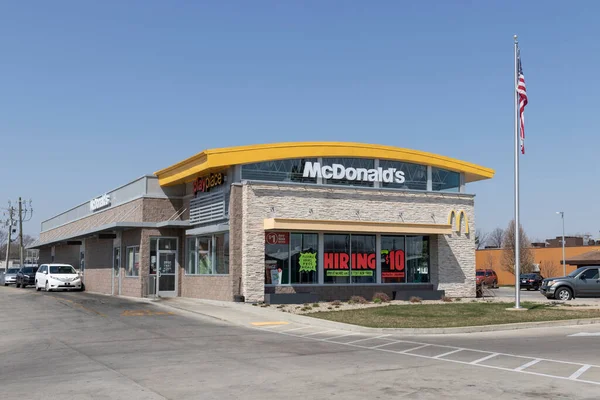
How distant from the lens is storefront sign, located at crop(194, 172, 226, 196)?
2863cm

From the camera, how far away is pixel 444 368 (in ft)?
39.1

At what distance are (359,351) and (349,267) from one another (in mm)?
14291

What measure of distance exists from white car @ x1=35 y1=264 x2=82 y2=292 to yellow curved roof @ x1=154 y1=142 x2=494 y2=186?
33.5 feet

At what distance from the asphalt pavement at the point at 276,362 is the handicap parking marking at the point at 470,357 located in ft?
0.08

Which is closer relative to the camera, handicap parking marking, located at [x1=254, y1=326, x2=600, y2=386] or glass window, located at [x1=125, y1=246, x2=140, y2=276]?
handicap parking marking, located at [x1=254, y1=326, x2=600, y2=386]

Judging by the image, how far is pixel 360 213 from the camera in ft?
95.6

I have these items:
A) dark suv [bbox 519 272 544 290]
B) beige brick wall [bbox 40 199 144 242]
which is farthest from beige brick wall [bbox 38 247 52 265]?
dark suv [bbox 519 272 544 290]

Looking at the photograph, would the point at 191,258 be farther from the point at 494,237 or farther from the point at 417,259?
the point at 494,237

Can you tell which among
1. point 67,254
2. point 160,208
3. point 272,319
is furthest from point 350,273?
point 67,254

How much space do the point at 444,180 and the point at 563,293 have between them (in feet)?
28.0

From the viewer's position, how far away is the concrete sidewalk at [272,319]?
18328 mm

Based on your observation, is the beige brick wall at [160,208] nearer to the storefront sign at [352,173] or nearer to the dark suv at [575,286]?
the storefront sign at [352,173]

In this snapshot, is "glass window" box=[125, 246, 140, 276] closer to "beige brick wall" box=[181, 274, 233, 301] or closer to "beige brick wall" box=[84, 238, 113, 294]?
"beige brick wall" box=[181, 274, 233, 301]

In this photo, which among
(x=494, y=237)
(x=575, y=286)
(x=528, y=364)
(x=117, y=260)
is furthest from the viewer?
(x=494, y=237)
